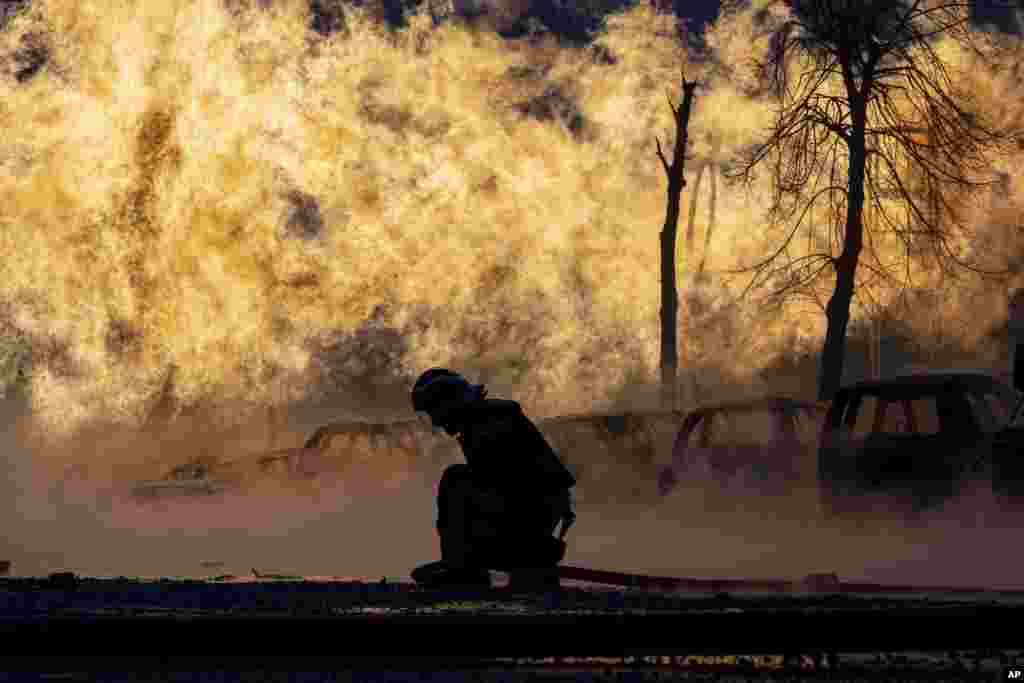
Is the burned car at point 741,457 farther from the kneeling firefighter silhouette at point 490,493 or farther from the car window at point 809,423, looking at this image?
the kneeling firefighter silhouette at point 490,493

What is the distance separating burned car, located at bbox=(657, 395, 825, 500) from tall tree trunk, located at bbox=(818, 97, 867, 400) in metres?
4.67

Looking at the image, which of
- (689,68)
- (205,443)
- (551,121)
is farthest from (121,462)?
(689,68)

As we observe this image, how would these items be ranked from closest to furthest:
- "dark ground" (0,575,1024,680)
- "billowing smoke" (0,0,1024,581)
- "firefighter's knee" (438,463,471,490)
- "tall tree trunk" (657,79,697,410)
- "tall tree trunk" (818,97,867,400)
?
"dark ground" (0,575,1024,680) → "firefighter's knee" (438,463,471,490) → "tall tree trunk" (818,97,867,400) → "tall tree trunk" (657,79,697,410) → "billowing smoke" (0,0,1024,581)

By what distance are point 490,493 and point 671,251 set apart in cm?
2251

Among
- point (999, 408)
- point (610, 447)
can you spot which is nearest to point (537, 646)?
point (999, 408)

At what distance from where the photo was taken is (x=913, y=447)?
15.0 metres

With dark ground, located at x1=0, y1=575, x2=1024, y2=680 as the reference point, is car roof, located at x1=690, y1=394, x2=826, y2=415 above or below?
above

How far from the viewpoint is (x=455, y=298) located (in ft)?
135

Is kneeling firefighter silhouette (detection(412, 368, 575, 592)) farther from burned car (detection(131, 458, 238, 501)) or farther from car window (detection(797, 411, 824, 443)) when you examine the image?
burned car (detection(131, 458, 238, 501))

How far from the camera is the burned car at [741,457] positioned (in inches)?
704

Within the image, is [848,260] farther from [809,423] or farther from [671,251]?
[671,251]

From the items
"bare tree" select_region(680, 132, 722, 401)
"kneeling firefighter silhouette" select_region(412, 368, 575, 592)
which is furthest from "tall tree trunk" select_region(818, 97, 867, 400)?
"bare tree" select_region(680, 132, 722, 401)

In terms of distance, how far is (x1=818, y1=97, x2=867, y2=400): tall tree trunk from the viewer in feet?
76.9

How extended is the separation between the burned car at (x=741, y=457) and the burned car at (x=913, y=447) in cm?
208
